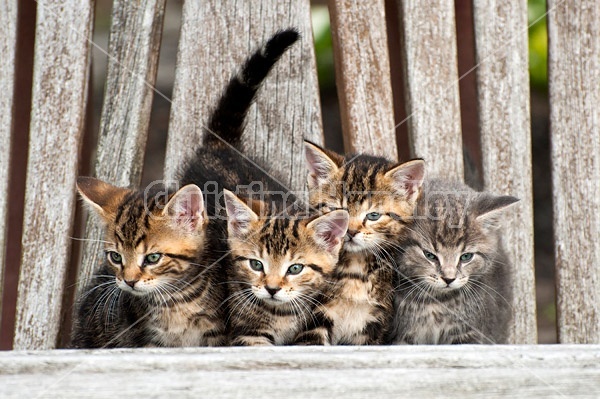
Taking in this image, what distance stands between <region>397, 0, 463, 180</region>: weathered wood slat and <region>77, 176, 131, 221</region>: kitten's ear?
1.31 meters

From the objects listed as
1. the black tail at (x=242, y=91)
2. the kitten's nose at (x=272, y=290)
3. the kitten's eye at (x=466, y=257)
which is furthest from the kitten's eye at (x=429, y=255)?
the black tail at (x=242, y=91)

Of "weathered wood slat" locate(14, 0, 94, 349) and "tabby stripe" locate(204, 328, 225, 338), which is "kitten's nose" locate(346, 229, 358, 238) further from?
"weathered wood slat" locate(14, 0, 94, 349)

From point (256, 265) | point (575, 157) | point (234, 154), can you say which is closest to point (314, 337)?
point (256, 265)

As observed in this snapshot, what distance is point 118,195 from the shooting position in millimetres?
2893

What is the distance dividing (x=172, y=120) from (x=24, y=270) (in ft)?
2.98

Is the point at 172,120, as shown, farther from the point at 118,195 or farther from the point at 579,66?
the point at 579,66

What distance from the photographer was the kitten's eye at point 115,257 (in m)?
2.77

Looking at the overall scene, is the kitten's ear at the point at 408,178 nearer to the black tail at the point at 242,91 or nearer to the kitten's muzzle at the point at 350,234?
the kitten's muzzle at the point at 350,234

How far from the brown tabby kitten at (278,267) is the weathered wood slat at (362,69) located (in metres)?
0.59

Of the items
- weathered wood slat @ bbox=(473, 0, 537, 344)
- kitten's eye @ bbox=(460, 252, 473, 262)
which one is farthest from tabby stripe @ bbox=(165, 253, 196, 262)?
weathered wood slat @ bbox=(473, 0, 537, 344)

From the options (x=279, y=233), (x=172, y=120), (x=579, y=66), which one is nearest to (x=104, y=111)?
(x=172, y=120)

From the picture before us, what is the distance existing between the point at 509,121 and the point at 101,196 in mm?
1788

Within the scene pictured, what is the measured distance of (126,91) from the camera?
322cm

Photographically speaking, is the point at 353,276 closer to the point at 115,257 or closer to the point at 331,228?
the point at 331,228
